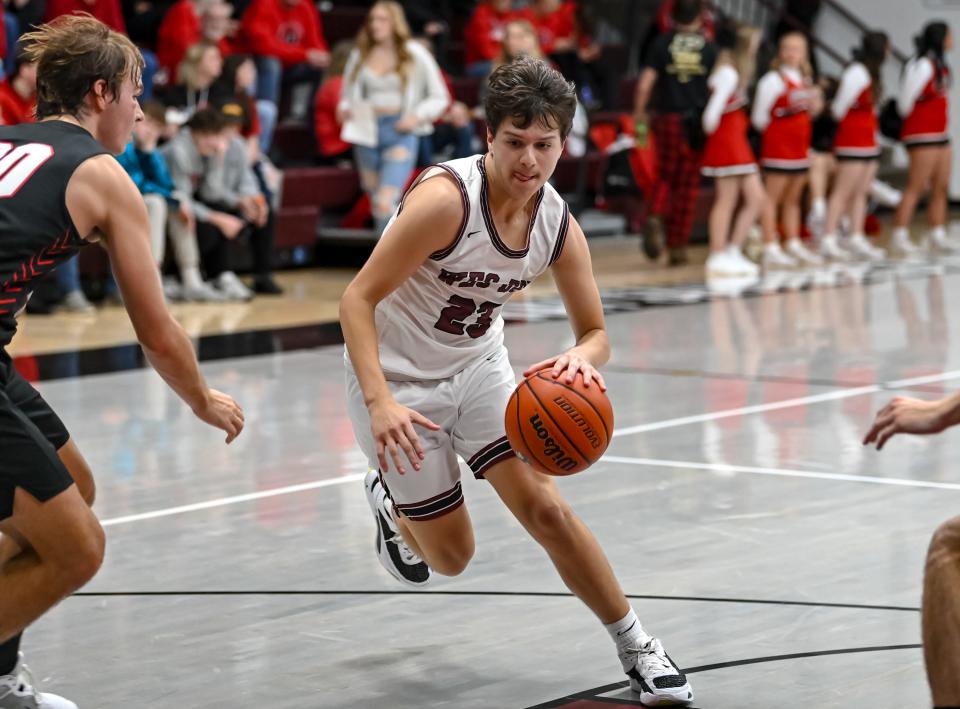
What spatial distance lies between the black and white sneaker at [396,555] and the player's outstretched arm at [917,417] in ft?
5.56

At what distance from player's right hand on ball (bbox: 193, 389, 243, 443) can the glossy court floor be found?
672mm

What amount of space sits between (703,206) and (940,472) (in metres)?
10.3

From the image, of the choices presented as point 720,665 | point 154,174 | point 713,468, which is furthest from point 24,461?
point 154,174

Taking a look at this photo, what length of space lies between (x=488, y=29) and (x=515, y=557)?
11216 mm

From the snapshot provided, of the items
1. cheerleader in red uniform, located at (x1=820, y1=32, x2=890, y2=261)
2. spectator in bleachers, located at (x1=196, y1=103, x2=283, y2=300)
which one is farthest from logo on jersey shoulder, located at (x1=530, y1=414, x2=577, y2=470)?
cheerleader in red uniform, located at (x1=820, y1=32, x2=890, y2=261)

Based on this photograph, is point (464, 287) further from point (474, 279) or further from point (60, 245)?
point (60, 245)

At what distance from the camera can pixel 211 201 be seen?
1182 centimetres

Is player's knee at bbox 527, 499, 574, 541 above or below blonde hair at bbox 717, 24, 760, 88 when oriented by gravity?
above

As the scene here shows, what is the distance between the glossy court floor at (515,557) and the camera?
4.11 meters

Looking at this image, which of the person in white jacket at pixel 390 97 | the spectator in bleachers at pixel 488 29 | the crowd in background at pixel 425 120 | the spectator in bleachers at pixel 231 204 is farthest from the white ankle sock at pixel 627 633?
the spectator in bleachers at pixel 488 29

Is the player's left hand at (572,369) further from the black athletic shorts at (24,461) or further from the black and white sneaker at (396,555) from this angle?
the black athletic shorts at (24,461)

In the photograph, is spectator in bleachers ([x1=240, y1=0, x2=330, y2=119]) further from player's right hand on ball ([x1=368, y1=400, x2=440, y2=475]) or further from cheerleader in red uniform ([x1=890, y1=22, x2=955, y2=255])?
player's right hand on ball ([x1=368, y1=400, x2=440, y2=475])

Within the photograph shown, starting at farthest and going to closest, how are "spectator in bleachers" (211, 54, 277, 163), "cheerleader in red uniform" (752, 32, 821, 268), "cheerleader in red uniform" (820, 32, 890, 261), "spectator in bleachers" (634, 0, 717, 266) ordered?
1. "cheerleader in red uniform" (820, 32, 890, 261)
2. "cheerleader in red uniform" (752, 32, 821, 268)
3. "spectator in bleachers" (634, 0, 717, 266)
4. "spectator in bleachers" (211, 54, 277, 163)

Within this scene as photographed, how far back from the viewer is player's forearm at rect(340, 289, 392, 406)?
392 cm
